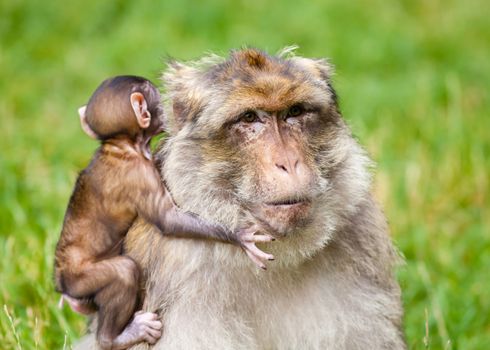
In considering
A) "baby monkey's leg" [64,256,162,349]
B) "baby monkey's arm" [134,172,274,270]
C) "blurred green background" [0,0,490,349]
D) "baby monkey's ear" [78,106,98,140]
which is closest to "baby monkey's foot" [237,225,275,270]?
"baby monkey's arm" [134,172,274,270]

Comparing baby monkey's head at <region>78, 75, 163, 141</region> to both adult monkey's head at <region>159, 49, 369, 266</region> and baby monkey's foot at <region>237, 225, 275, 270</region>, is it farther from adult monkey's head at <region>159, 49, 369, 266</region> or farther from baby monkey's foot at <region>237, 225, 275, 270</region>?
baby monkey's foot at <region>237, 225, 275, 270</region>

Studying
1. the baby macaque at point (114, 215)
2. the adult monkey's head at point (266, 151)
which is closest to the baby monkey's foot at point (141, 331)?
the baby macaque at point (114, 215)

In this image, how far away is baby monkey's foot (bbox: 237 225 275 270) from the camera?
3672mm

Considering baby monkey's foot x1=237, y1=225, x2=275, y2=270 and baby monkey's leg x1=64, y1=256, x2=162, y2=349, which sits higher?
baby monkey's foot x1=237, y1=225, x2=275, y2=270

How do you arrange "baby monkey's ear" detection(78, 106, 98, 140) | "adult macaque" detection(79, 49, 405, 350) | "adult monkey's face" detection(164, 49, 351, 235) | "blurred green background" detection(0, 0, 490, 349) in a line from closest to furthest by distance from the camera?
"adult monkey's face" detection(164, 49, 351, 235) → "adult macaque" detection(79, 49, 405, 350) → "baby monkey's ear" detection(78, 106, 98, 140) → "blurred green background" detection(0, 0, 490, 349)

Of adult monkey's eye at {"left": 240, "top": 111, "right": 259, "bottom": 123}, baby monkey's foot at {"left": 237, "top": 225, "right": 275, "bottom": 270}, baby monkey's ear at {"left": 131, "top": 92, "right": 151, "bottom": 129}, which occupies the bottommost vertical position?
baby monkey's foot at {"left": 237, "top": 225, "right": 275, "bottom": 270}

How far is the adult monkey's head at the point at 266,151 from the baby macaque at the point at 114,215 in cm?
10

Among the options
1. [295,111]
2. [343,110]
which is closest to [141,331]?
[295,111]

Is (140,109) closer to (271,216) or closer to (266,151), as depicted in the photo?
(266,151)

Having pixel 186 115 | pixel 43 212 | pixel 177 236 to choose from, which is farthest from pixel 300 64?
pixel 43 212

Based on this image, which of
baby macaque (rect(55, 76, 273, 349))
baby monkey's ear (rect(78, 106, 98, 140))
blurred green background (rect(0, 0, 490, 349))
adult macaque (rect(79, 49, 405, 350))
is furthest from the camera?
Result: blurred green background (rect(0, 0, 490, 349))

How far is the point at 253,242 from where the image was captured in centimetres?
371

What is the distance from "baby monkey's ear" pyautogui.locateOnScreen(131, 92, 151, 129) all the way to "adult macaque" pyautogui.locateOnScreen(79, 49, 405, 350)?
98mm

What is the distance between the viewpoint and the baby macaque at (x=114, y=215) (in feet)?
12.9
